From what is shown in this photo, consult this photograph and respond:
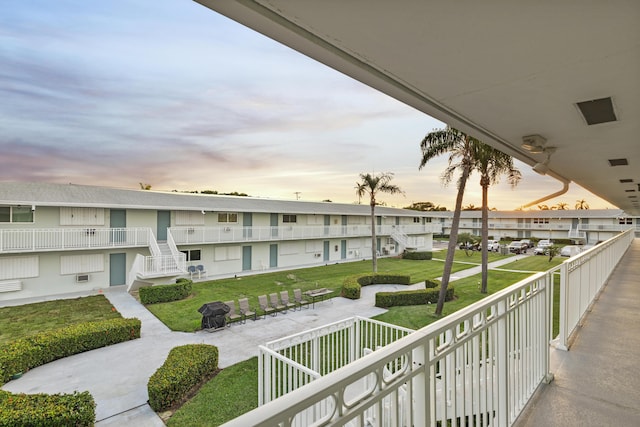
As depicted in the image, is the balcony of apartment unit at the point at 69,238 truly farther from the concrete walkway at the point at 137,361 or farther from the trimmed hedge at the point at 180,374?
the trimmed hedge at the point at 180,374

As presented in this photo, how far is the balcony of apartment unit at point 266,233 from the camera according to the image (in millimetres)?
21578

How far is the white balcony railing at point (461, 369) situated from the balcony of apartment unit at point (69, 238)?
60.2 ft

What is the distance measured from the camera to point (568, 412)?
10.1ft

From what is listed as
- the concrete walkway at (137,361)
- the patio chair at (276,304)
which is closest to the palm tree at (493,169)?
the concrete walkway at (137,361)

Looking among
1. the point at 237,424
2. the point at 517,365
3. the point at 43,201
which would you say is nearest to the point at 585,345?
the point at 517,365

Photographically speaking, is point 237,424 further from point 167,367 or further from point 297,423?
point 167,367

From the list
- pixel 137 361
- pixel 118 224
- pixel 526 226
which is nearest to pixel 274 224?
pixel 118 224

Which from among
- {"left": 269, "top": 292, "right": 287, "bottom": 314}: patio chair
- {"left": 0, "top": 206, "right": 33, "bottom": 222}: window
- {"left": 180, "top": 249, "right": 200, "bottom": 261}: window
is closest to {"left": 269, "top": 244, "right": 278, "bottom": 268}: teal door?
{"left": 180, "top": 249, "right": 200, "bottom": 261}: window

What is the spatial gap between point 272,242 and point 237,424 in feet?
Result: 86.6

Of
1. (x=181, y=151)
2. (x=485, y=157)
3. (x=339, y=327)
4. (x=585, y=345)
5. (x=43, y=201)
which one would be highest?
(x=181, y=151)

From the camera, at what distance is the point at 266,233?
25906mm

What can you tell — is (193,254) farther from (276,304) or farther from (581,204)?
(581,204)

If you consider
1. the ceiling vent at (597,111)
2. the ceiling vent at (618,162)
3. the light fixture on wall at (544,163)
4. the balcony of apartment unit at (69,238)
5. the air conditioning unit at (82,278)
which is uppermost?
the ceiling vent at (597,111)

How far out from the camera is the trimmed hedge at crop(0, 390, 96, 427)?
5.32 m
